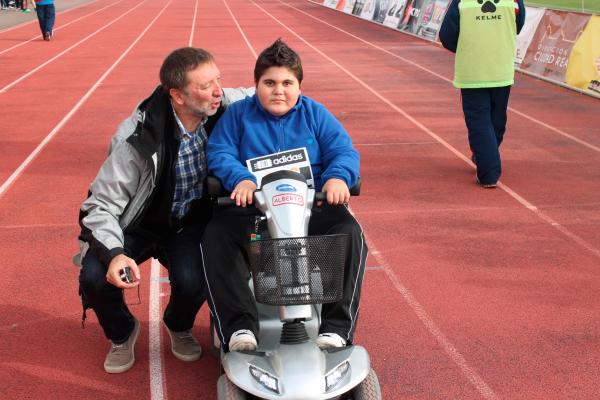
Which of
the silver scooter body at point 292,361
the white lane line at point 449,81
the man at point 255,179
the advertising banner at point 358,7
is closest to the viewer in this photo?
the silver scooter body at point 292,361

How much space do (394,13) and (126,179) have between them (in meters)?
22.1

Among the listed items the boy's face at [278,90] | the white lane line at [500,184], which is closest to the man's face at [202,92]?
the boy's face at [278,90]

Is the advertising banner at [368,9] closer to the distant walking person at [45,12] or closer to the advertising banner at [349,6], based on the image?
the advertising banner at [349,6]

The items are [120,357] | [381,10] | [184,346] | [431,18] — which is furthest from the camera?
[381,10]

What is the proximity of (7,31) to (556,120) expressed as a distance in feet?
59.7

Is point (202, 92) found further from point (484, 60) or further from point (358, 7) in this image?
point (358, 7)

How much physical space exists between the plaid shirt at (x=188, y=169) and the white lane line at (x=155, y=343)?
79 centimetres

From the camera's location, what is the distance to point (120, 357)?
12.9 ft

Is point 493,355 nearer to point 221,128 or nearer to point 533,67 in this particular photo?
point 221,128

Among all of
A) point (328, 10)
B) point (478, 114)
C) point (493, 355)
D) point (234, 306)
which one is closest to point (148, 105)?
point (234, 306)

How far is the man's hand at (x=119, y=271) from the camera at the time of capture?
10.9 feet

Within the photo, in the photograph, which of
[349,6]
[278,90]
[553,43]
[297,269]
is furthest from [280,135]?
[349,6]

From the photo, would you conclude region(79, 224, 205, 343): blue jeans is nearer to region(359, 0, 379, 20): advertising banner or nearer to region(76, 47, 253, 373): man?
region(76, 47, 253, 373): man

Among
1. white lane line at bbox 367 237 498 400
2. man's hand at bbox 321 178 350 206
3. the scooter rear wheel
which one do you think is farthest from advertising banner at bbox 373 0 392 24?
the scooter rear wheel
